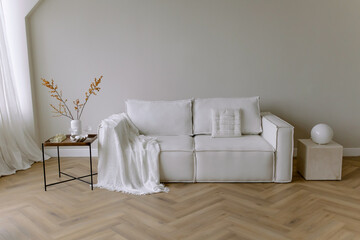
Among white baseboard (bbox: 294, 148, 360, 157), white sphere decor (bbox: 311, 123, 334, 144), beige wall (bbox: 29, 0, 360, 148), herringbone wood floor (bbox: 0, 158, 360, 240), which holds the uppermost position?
beige wall (bbox: 29, 0, 360, 148)

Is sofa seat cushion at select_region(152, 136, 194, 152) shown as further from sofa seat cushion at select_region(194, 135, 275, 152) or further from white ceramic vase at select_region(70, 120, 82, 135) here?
white ceramic vase at select_region(70, 120, 82, 135)

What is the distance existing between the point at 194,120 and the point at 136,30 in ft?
4.60

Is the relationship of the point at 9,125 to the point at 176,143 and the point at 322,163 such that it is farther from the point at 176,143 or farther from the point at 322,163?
the point at 322,163

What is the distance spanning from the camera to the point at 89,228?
267 centimetres

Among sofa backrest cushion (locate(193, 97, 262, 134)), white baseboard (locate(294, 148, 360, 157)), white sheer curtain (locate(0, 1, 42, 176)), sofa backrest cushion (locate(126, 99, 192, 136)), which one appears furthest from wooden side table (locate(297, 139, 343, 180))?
white sheer curtain (locate(0, 1, 42, 176))

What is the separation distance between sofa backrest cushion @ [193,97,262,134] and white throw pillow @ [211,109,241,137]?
85mm

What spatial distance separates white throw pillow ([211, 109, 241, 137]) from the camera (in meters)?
3.99

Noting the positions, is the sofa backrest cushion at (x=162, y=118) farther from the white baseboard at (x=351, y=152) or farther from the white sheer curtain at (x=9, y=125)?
the white baseboard at (x=351, y=152)

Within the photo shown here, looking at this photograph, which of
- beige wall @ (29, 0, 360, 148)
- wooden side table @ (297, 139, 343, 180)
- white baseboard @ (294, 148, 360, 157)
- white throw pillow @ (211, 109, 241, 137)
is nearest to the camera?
wooden side table @ (297, 139, 343, 180)

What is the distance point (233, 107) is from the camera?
4117mm

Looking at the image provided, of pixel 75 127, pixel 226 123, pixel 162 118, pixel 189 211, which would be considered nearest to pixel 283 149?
pixel 226 123

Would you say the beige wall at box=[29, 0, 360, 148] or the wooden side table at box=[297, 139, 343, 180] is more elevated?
the beige wall at box=[29, 0, 360, 148]

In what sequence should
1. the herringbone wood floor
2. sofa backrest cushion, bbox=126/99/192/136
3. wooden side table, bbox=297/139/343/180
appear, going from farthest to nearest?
sofa backrest cushion, bbox=126/99/192/136 → wooden side table, bbox=297/139/343/180 → the herringbone wood floor

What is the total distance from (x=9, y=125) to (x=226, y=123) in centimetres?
262
